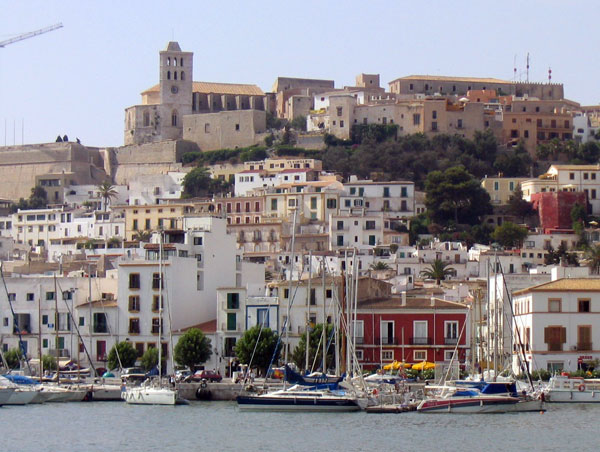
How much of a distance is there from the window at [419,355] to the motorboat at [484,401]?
438 inches

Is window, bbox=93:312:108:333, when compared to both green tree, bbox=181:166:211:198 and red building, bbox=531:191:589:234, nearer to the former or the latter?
red building, bbox=531:191:589:234

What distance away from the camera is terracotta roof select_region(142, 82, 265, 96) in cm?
14900

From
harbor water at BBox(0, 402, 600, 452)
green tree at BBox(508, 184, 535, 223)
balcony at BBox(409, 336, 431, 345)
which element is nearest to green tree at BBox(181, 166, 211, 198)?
green tree at BBox(508, 184, 535, 223)

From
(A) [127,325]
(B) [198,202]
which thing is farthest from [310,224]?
(A) [127,325]

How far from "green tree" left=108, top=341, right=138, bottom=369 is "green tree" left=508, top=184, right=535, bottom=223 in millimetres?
52828

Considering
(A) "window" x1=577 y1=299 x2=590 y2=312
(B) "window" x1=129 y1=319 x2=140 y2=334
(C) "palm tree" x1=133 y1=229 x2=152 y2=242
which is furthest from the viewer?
(C) "palm tree" x1=133 y1=229 x2=152 y2=242

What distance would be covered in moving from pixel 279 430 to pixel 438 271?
4317 cm

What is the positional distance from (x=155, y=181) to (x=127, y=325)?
2264 inches

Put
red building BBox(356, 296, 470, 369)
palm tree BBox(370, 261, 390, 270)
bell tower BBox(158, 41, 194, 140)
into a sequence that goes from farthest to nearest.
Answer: bell tower BBox(158, 41, 194, 140) → palm tree BBox(370, 261, 390, 270) → red building BBox(356, 296, 470, 369)

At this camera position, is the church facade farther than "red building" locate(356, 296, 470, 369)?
Yes

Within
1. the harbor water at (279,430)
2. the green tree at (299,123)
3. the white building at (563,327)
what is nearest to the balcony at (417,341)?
the white building at (563,327)

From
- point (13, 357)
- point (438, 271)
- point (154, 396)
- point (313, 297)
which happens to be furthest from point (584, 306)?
point (438, 271)

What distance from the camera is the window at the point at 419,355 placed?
69938 mm

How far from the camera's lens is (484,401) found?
57.9 m
